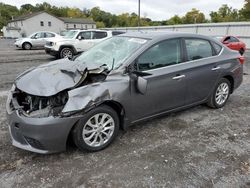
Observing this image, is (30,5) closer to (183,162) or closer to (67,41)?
(67,41)

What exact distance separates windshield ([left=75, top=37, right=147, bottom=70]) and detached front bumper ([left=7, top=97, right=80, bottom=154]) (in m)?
1.12

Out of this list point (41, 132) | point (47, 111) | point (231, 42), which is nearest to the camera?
point (41, 132)

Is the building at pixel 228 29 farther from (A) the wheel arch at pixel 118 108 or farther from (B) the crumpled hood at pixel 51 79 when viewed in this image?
(B) the crumpled hood at pixel 51 79

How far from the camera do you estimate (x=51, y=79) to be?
307 centimetres

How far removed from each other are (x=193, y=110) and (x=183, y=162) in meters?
1.95

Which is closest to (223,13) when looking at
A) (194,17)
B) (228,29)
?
(194,17)

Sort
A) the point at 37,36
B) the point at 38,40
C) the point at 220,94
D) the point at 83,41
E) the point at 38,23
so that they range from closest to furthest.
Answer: the point at 220,94, the point at 83,41, the point at 38,40, the point at 37,36, the point at 38,23

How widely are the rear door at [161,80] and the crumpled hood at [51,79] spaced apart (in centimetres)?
78

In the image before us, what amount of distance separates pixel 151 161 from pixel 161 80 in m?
1.26

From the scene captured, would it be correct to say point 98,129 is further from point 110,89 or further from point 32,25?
point 32,25

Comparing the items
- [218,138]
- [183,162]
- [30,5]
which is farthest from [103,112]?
[30,5]

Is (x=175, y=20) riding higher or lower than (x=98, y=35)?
higher

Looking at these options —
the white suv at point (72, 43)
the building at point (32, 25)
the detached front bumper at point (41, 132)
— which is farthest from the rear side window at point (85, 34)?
the building at point (32, 25)

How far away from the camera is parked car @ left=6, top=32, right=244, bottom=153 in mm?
2744
